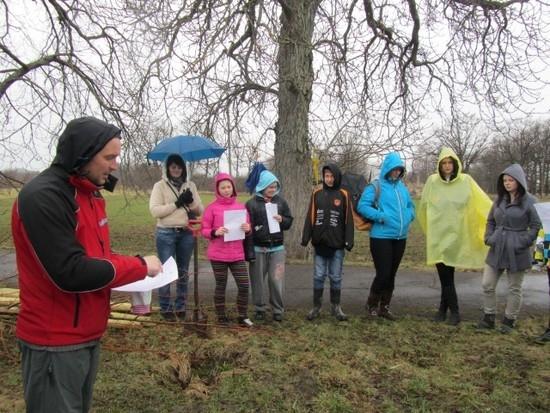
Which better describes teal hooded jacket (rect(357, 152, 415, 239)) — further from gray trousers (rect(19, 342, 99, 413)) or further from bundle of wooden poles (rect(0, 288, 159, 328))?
gray trousers (rect(19, 342, 99, 413))

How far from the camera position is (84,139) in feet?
6.31

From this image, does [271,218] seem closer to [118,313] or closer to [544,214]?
[118,313]

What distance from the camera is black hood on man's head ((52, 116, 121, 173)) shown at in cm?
192

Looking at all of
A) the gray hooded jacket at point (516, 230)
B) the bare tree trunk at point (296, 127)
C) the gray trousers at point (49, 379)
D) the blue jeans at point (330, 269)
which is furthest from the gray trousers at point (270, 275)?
the bare tree trunk at point (296, 127)

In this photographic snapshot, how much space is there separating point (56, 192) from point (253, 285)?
387cm

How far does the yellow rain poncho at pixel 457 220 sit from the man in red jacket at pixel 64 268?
14.5ft

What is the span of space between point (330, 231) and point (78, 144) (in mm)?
3907

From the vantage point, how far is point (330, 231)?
5.50 meters

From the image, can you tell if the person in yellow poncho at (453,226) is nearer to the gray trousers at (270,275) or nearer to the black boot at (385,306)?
the black boot at (385,306)

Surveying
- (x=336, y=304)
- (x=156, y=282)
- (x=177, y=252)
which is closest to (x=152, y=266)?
(x=156, y=282)

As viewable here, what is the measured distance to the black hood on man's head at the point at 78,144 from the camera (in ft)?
6.31

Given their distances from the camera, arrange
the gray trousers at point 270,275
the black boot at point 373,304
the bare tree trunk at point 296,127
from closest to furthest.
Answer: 1. the gray trousers at point 270,275
2. the black boot at point 373,304
3. the bare tree trunk at point 296,127

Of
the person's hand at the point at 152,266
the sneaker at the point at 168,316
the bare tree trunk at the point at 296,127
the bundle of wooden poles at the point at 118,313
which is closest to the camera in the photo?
the person's hand at the point at 152,266

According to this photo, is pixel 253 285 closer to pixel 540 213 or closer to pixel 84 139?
pixel 540 213
